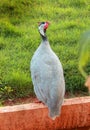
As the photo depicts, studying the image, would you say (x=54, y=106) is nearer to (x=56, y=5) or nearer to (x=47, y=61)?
(x=47, y=61)

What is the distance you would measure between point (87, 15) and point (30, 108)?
4742 mm

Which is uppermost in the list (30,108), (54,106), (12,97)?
(30,108)

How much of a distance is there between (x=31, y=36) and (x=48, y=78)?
3.03 metres

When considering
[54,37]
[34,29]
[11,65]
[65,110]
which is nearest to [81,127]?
[65,110]

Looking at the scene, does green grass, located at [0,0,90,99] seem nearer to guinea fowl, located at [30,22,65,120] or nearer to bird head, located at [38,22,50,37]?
bird head, located at [38,22,50,37]

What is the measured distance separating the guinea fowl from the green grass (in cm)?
140

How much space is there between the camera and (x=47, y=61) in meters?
3.00

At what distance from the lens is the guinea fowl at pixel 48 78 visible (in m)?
2.71

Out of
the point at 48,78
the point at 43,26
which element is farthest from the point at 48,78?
the point at 43,26

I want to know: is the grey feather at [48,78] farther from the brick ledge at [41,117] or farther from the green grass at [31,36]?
the green grass at [31,36]

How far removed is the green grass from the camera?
462 cm

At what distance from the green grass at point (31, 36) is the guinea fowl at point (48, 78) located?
1.40 metres

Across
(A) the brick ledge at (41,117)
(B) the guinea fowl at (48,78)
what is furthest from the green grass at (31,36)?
(A) the brick ledge at (41,117)

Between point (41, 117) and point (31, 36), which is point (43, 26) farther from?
point (31, 36)
